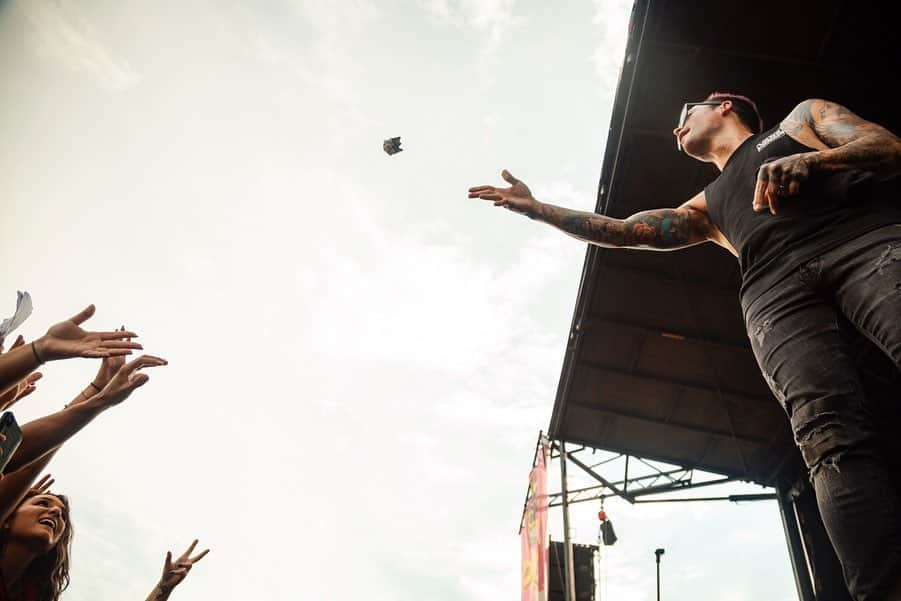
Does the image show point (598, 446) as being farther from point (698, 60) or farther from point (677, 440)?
point (698, 60)

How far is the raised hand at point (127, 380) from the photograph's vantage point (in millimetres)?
2178

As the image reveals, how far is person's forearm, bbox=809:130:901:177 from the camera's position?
4.88 feet

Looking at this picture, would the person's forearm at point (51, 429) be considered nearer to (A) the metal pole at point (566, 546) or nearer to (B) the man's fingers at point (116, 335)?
(B) the man's fingers at point (116, 335)

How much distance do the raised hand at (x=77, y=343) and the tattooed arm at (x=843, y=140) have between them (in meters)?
2.60

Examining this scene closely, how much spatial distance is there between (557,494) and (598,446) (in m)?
1.09

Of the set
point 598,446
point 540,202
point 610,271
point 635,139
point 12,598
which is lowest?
point 12,598

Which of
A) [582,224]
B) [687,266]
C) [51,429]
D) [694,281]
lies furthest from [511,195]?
[694,281]

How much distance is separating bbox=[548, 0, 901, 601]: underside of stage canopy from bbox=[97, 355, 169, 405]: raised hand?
472cm

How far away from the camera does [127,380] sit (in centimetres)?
225

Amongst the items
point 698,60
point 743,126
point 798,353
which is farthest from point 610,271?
point 798,353

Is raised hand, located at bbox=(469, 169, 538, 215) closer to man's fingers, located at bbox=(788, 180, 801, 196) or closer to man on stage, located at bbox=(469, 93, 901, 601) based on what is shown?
man on stage, located at bbox=(469, 93, 901, 601)

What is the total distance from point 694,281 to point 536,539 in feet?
15.2

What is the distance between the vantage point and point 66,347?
1944mm

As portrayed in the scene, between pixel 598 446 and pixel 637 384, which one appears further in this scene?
pixel 598 446
